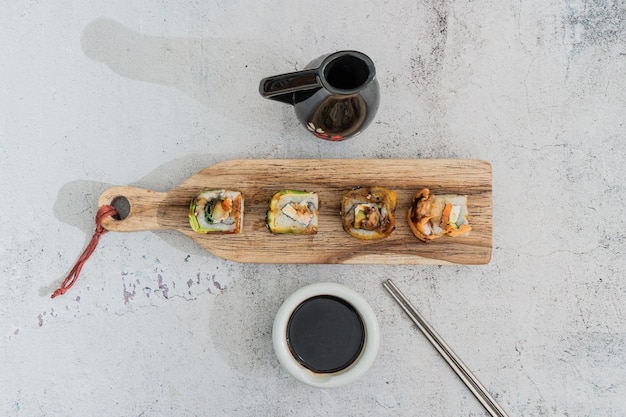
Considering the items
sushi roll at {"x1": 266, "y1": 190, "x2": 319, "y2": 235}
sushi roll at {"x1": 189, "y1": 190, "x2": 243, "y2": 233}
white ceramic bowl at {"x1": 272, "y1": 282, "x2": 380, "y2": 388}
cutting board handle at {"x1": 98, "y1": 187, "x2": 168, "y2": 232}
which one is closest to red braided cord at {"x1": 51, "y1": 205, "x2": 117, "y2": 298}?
cutting board handle at {"x1": 98, "y1": 187, "x2": 168, "y2": 232}

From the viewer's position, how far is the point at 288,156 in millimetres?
1472

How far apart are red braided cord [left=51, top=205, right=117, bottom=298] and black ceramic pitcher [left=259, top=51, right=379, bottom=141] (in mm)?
574

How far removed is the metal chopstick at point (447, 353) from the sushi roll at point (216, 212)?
0.47 metres

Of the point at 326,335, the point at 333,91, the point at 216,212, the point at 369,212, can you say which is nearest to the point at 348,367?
the point at 326,335

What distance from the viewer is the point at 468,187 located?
1.39 m

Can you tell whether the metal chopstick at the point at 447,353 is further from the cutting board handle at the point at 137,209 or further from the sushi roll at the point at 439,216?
the cutting board handle at the point at 137,209

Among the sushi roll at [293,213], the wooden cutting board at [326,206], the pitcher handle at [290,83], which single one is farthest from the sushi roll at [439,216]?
the pitcher handle at [290,83]

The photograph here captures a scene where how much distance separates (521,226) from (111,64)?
4.34 ft

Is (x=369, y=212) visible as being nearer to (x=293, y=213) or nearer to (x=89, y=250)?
(x=293, y=213)

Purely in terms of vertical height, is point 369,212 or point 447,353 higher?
point 369,212

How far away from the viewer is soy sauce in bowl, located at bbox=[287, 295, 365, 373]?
1.33 m

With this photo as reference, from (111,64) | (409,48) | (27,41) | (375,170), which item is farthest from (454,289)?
(27,41)

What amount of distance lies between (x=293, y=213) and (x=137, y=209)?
0.45 meters

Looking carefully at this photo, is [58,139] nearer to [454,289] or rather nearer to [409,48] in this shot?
[409,48]
